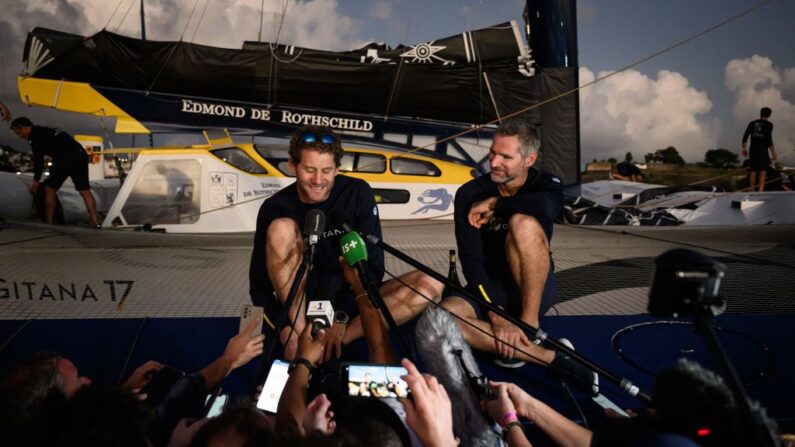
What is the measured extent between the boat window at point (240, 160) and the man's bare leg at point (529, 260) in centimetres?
506

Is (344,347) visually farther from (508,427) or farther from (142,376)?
(508,427)

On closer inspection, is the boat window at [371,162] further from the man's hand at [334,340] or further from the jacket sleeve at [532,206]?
the man's hand at [334,340]

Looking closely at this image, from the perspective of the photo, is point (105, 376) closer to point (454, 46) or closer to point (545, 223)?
point (545, 223)

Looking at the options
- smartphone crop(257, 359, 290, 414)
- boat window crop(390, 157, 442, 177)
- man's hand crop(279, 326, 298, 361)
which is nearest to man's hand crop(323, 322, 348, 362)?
man's hand crop(279, 326, 298, 361)

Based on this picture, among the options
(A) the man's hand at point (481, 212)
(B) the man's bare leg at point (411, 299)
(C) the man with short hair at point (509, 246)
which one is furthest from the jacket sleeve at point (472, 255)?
(B) the man's bare leg at point (411, 299)

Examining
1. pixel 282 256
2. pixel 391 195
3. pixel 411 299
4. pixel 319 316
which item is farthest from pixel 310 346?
pixel 391 195

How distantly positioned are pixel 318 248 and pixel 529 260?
3.45 ft

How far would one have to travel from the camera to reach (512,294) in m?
2.51

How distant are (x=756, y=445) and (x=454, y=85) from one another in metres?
7.15

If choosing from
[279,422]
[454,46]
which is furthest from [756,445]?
[454,46]

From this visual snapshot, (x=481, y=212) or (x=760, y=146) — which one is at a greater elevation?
(x=760, y=146)

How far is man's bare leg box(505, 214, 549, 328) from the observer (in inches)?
88.3

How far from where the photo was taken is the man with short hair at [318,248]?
2.29 metres

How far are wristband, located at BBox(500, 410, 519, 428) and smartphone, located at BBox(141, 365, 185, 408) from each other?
3.79 ft
